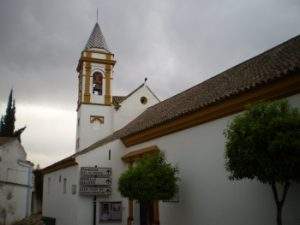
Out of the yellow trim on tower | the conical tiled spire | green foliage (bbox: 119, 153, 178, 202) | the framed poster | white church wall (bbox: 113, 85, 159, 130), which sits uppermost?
the conical tiled spire

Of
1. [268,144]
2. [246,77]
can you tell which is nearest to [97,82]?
[246,77]

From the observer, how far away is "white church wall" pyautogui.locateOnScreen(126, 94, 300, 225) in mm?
11805

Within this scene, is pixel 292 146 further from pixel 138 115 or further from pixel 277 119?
pixel 138 115

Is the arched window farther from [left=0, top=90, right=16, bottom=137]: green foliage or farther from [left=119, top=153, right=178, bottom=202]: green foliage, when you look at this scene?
Result: [left=0, top=90, right=16, bottom=137]: green foliage

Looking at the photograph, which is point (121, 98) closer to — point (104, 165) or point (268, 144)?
point (104, 165)

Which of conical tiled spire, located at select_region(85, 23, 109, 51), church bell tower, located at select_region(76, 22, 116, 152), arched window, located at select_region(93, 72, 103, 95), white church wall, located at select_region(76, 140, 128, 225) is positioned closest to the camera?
white church wall, located at select_region(76, 140, 128, 225)

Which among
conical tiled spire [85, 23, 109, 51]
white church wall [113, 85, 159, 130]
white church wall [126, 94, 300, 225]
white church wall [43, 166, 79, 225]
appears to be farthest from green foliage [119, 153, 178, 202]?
conical tiled spire [85, 23, 109, 51]

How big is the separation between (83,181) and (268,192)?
9969 mm

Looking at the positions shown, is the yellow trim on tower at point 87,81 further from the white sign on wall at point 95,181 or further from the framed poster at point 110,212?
the framed poster at point 110,212

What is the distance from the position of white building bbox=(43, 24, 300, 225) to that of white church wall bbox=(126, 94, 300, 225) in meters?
0.03

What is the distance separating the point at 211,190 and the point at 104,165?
8292 mm

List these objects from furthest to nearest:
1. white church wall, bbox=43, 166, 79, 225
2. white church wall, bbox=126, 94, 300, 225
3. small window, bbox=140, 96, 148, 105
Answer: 1. small window, bbox=140, 96, 148, 105
2. white church wall, bbox=43, 166, 79, 225
3. white church wall, bbox=126, 94, 300, 225

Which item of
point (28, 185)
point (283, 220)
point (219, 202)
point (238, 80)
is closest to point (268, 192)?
point (283, 220)

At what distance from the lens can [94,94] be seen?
27375 mm
